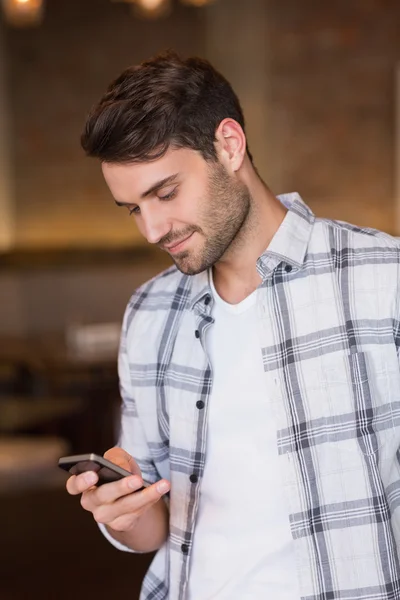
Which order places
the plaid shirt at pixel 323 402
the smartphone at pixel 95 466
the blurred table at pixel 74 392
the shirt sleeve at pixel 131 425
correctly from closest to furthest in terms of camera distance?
1. the smartphone at pixel 95 466
2. the plaid shirt at pixel 323 402
3. the shirt sleeve at pixel 131 425
4. the blurred table at pixel 74 392

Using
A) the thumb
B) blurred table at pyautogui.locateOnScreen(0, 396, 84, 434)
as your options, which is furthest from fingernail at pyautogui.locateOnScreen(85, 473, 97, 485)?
blurred table at pyautogui.locateOnScreen(0, 396, 84, 434)

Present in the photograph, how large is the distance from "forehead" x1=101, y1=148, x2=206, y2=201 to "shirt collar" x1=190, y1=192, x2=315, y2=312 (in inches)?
7.4

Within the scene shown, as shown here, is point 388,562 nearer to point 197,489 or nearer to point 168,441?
point 197,489

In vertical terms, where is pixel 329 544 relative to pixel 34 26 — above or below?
below

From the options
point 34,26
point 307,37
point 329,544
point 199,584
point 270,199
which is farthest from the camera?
point 34,26

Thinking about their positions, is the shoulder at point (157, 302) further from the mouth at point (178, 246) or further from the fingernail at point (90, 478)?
the fingernail at point (90, 478)

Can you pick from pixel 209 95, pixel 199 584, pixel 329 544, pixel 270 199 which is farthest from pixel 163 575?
pixel 209 95

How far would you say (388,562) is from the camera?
1456mm

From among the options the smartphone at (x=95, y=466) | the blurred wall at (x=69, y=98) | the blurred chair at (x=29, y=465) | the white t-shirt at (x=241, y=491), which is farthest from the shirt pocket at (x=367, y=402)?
the blurred wall at (x=69, y=98)

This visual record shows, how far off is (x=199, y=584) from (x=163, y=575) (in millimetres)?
150

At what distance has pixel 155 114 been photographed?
1.51m

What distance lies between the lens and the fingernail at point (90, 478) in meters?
1.36

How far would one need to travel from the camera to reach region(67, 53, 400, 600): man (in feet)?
4.78

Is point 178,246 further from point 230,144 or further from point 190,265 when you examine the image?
point 230,144
